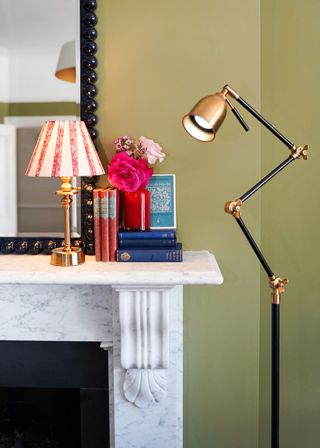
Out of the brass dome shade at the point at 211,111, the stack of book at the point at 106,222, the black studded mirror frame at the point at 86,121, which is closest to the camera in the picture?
the brass dome shade at the point at 211,111

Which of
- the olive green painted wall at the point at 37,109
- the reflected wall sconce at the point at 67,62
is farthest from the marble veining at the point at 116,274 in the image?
the reflected wall sconce at the point at 67,62

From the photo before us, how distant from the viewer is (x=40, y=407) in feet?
6.20

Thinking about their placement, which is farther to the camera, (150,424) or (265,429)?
(265,429)

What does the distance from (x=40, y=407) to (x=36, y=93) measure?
1156mm

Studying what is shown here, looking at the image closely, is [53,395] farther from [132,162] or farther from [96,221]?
[132,162]

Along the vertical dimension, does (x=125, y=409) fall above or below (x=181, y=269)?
below

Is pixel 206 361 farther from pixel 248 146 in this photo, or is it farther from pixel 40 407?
pixel 248 146

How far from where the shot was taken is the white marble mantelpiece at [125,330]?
5.17ft

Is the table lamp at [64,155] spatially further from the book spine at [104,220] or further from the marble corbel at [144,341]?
the marble corbel at [144,341]

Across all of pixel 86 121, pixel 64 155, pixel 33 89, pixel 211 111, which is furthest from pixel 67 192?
pixel 211 111

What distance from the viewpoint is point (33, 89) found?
5.66ft

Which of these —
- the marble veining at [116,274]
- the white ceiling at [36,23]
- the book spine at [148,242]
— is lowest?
the marble veining at [116,274]

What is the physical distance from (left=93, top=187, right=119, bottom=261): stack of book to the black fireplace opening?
0.38 metres

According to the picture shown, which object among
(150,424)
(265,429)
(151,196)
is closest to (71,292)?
(151,196)
